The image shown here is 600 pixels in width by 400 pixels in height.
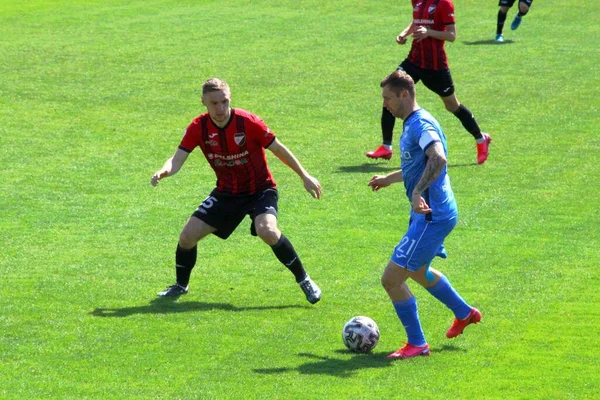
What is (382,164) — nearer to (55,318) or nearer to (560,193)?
(560,193)

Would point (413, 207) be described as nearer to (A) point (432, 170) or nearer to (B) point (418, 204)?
(B) point (418, 204)

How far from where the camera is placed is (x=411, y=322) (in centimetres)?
845

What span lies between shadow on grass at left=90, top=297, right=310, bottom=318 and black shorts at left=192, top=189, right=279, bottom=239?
0.73 metres

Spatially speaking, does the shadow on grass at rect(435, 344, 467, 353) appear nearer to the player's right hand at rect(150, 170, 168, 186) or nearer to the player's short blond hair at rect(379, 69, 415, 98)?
the player's short blond hair at rect(379, 69, 415, 98)

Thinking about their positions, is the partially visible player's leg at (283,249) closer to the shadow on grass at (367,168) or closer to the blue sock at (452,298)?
the blue sock at (452,298)

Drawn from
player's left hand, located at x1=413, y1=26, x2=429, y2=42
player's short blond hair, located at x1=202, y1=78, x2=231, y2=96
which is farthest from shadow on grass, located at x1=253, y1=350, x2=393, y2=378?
player's left hand, located at x1=413, y1=26, x2=429, y2=42

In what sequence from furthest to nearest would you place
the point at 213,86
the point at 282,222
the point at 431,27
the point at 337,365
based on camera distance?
the point at 431,27
the point at 282,222
the point at 213,86
the point at 337,365

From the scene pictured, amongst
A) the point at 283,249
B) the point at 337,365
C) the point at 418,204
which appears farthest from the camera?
the point at 283,249

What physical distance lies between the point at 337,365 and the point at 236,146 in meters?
2.50

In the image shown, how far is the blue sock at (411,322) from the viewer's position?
333 inches

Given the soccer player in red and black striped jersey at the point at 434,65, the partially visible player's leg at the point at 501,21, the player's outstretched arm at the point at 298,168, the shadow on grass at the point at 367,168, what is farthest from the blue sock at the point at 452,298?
the partially visible player's leg at the point at 501,21

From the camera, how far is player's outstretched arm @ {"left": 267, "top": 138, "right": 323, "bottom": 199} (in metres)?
9.60

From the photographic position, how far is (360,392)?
774 centimetres

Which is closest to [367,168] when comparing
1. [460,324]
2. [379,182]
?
[379,182]
